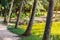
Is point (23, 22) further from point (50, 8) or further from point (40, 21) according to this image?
point (50, 8)

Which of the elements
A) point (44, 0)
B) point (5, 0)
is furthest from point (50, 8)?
point (44, 0)

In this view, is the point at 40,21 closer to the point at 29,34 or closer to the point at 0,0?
the point at 0,0

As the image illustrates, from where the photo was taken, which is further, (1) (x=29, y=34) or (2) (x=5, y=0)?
(2) (x=5, y=0)

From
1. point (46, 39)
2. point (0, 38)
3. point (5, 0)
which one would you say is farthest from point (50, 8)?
point (5, 0)

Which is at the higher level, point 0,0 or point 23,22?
point 0,0

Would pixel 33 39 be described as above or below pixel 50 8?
below

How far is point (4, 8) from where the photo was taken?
38.6 metres

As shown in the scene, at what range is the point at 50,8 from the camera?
41.8 feet

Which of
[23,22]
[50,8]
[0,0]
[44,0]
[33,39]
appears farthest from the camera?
[44,0]

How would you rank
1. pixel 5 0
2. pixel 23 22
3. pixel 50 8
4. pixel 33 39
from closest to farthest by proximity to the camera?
pixel 50 8
pixel 33 39
pixel 23 22
pixel 5 0

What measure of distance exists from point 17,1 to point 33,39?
23446 mm

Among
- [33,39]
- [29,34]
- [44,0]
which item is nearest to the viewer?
[33,39]

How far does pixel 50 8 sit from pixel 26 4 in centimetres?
2763

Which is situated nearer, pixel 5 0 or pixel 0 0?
pixel 5 0
